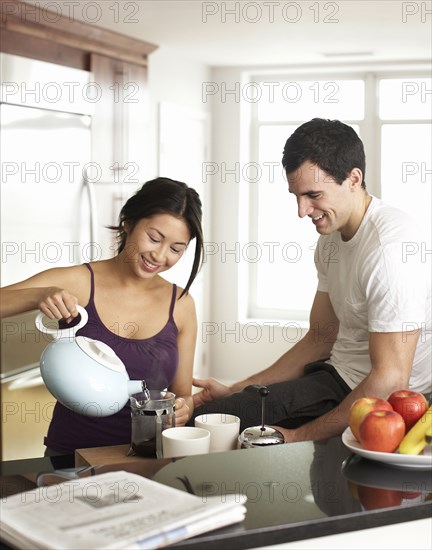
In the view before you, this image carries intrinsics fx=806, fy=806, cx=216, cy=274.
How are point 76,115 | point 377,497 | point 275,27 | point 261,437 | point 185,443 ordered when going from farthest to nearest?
point 275,27, point 76,115, point 261,437, point 185,443, point 377,497

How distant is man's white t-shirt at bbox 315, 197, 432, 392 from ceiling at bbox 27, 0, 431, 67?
6.98 ft

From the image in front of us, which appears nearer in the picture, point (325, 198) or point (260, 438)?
point (260, 438)

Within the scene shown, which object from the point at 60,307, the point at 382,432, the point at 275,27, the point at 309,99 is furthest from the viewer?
the point at 309,99

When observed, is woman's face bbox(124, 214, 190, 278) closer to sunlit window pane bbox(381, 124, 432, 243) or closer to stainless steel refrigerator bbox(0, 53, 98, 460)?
stainless steel refrigerator bbox(0, 53, 98, 460)

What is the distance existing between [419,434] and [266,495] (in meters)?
0.36

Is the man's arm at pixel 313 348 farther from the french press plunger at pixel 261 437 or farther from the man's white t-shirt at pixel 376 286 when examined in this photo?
the french press plunger at pixel 261 437

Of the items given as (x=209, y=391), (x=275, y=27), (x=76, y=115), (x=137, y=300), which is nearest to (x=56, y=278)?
(x=137, y=300)

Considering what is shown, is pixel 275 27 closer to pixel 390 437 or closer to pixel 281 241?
pixel 281 241

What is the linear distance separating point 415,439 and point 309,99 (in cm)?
535

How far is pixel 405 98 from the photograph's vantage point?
6.41 m

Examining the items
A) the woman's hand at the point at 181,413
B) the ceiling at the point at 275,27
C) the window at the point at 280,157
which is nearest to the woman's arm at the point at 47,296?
the woman's hand at the point at 181,413

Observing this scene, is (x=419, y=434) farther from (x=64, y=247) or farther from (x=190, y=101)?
(x=190, y=101)

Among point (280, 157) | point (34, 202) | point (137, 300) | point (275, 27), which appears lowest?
point (137, 300)

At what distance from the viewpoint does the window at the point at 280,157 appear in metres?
6.44
